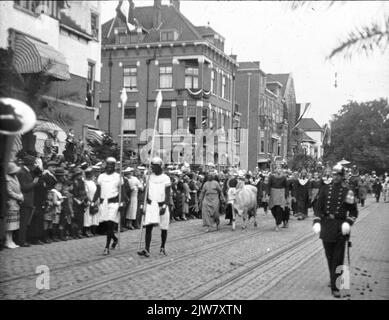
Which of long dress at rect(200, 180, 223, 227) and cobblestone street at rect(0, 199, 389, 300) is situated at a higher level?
long dress at rect(200, 180, 223, 227)

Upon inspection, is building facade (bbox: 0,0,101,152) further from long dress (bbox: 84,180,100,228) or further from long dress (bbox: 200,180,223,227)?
long dress (bbox: 200,180,223,227)

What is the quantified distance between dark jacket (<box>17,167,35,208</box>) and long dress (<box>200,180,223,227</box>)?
6.07 meters

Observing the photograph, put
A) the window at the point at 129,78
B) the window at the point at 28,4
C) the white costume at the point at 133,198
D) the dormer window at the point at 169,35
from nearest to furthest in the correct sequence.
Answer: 1. the window at the point at 28,4
2. the window at the point at 129,78
3. the dormer window at the point at 169,35
4. the white costume at the point at 133,198

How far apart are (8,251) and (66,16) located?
5.66 m

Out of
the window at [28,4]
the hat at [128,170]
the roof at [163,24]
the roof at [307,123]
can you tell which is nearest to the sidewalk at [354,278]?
the roof at [307,123]

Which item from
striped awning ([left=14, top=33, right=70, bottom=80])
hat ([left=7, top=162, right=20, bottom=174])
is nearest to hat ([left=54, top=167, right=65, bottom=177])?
hat ([left=7, top=162, right=20, bottom=174])

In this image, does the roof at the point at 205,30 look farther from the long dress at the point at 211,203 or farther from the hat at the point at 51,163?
the long dress at the point at 211,203

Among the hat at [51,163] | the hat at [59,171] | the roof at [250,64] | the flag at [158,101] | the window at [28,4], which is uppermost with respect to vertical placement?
the roof at [250,64]

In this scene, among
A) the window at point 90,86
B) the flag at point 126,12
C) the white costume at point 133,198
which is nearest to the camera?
the flag at point 126,12

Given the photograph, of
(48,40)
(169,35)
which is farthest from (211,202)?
(48,40)

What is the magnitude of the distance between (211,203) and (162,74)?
7968mm

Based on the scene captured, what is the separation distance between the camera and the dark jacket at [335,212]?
26.3 ft

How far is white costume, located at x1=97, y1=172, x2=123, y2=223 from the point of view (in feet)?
36.9

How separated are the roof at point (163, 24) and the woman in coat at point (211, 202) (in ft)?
23.7
